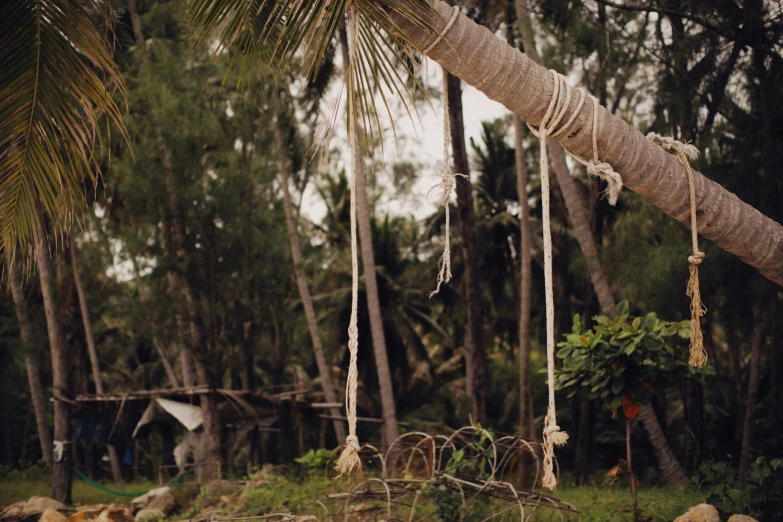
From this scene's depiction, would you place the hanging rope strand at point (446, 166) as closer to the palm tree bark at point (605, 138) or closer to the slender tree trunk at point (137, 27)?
the palm tree bark at point (605, 138)

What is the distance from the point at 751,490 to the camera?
520cm

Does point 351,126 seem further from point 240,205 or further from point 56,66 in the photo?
point 240,205

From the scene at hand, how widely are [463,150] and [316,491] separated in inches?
224

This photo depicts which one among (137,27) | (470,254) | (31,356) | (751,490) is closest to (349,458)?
(751,490)

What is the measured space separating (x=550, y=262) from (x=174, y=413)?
1002 cm

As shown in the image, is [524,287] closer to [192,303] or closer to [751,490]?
[192,303]

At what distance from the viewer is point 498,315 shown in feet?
64.4

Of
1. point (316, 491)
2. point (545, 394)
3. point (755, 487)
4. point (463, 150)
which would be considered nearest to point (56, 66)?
point (755, 487)

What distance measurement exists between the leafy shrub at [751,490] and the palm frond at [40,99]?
4.53m

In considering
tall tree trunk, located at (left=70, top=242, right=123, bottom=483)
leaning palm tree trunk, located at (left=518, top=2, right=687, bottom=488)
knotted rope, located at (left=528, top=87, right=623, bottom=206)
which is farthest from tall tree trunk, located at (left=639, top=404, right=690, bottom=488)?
tall tree trunk, located at (left=70, top=242, right=123, bottom=483)

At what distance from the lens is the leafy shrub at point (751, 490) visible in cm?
506

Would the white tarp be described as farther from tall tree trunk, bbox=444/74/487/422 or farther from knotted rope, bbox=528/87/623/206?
knotted rope, bbox=528/87/623/206

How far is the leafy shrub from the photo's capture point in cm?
506

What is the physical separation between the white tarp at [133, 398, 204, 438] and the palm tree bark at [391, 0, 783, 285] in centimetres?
956
